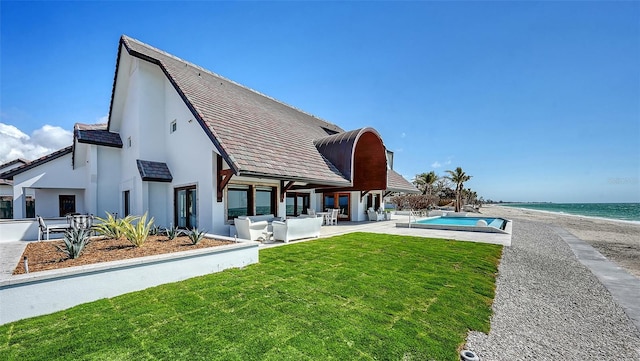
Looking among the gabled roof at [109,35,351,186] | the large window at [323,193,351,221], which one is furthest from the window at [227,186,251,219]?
the large window at [323,193,351,221]

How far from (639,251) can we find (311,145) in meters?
17.3

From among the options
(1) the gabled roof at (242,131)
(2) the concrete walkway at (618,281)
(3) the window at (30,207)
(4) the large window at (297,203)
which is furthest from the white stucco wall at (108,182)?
(2) the concrete walkway at (618,281)

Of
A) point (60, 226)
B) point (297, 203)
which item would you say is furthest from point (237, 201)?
point (60, 226)

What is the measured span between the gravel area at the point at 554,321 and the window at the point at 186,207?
11.8m

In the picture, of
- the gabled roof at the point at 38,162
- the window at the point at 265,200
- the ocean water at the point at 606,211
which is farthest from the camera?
the ocean water at the point at 606,211

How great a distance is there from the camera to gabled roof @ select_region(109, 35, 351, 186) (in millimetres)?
10703

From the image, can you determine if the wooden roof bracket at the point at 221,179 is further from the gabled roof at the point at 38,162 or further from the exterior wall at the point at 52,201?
the gabled roof at the point at 38,162

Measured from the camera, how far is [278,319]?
4.20 m

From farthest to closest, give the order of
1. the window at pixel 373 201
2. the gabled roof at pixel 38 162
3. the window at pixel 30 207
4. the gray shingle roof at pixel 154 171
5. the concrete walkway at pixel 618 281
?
1. the window at pixel 373 201
2. the window at pixel 30 207
3. the gabled roof at pixel 38 162
4. the gray shingle roof at pixel 154 171
5. the concrete walkway at pixel 618 281

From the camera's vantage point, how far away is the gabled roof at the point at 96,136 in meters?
15.3

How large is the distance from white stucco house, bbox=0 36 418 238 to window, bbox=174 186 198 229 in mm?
51

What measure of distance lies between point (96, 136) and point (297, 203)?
13436 mm

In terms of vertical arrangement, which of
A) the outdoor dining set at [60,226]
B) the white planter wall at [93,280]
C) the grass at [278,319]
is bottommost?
the grass at [278,319]

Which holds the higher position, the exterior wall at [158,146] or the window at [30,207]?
the exterior wall at [158,146]
